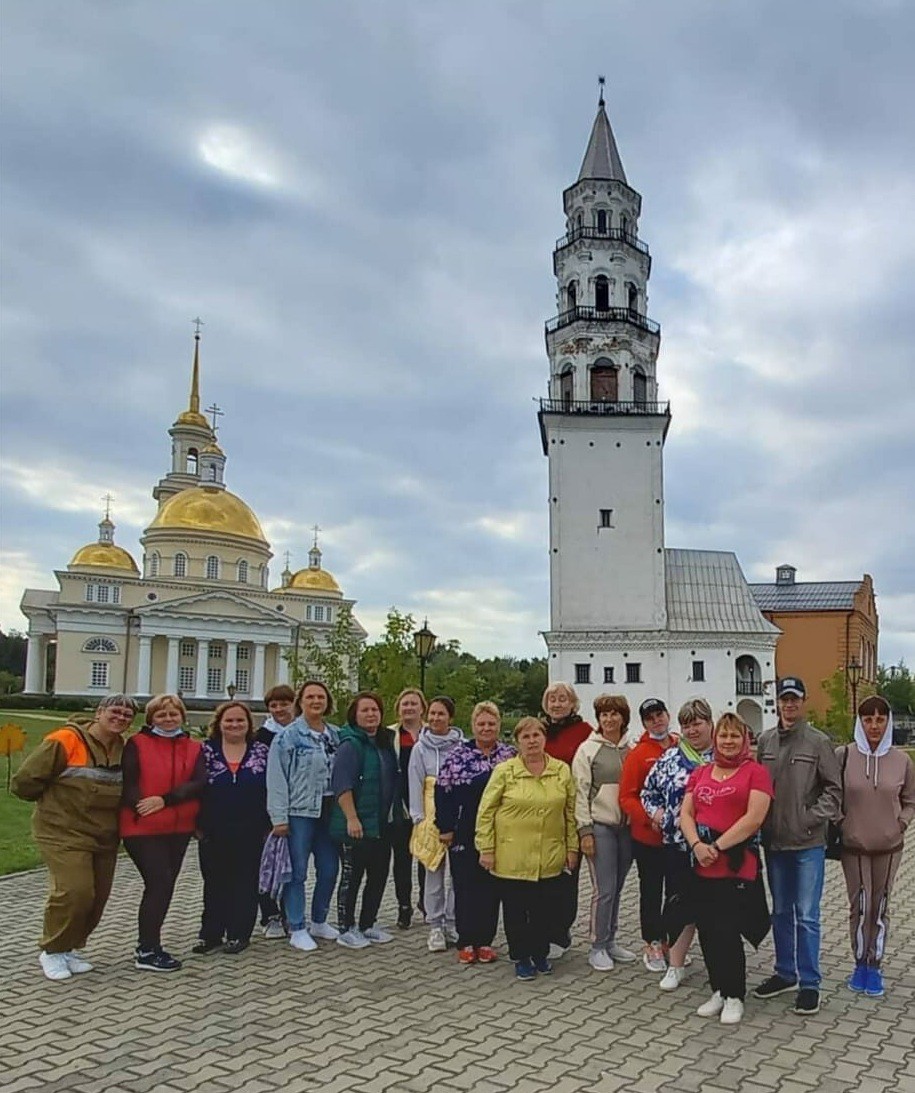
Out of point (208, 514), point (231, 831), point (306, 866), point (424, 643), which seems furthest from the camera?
point (208, 514)

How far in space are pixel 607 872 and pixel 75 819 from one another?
377cm

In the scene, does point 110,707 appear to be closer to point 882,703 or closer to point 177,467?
point 882,703

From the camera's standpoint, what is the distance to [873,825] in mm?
5988

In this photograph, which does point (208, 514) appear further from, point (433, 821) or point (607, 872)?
point (607, 872)

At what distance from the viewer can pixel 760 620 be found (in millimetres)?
38906

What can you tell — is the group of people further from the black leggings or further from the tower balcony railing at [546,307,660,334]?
the tower balcony railing at [546,307,660,334]

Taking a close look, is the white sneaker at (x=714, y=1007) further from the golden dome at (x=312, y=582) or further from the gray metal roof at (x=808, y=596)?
the golden dome at (x=312, y=582)

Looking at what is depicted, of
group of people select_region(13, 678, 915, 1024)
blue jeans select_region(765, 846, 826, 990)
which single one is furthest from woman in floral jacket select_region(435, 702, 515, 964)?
blue jeans select_region(765, 846, 826, 990)

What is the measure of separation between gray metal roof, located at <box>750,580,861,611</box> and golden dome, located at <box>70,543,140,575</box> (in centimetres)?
4014

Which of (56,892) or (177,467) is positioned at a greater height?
(177,467)

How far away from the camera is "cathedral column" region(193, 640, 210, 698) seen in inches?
2357

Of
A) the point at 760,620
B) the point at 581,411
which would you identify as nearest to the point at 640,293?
the point at 581,411

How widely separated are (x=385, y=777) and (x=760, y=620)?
3441 cm

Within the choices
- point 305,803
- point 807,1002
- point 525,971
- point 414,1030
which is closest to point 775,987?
point 807,1002
